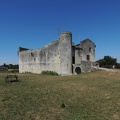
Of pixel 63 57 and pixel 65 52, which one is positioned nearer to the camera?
pixel 65 52

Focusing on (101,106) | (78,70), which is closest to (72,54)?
(78,70)

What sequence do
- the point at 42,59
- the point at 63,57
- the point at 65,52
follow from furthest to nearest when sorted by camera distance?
the point at 42,59 → the point at 63,57 → the point at 65,52

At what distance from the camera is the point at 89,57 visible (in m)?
40.2

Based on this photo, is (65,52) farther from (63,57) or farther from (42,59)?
(42,59)

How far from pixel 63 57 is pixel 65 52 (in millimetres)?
1036

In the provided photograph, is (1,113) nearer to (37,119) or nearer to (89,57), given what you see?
(37,119)

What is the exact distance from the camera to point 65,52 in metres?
34.2

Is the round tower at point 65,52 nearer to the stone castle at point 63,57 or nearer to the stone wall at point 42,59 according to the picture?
the stone castle at point 63,57

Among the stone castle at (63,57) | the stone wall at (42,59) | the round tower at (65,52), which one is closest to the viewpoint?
the round tower at (65,52)

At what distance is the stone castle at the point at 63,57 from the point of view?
34281 millimetres

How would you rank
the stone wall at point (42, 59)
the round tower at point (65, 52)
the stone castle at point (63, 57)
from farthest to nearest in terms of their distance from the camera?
→ the stone wall at point (42, 59), the stone castle at point (63, 57), the round tower at point (65, 52)

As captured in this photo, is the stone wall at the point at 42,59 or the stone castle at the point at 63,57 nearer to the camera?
the stone castle at the point at 63,57

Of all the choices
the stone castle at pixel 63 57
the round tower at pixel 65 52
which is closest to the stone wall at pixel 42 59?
the stone castle at pixel 63 57

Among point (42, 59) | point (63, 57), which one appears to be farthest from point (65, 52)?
point (42, 59)
